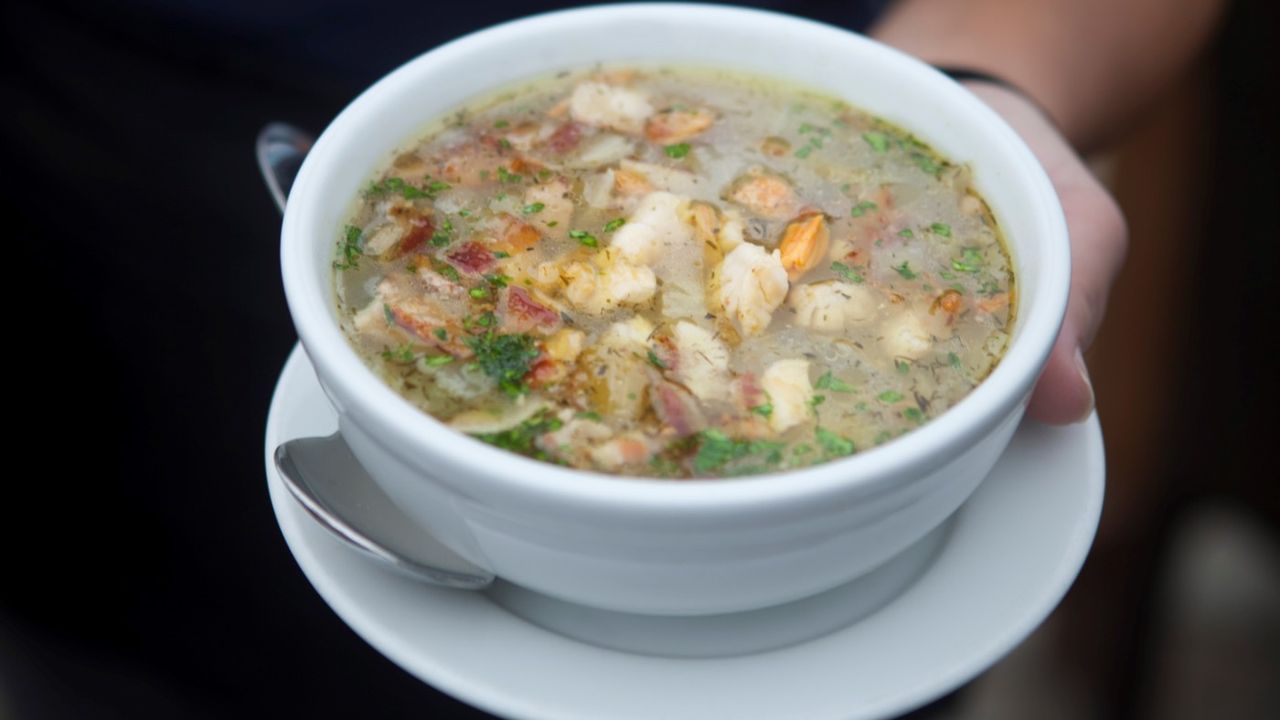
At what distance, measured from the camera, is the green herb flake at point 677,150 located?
1.83m

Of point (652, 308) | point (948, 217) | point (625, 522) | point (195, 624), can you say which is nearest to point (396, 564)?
point (625, 522)

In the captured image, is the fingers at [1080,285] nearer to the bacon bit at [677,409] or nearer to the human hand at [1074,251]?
the human hand at [1074,251]

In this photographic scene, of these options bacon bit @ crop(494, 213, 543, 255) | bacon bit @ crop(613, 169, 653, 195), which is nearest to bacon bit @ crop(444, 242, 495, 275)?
bacon bit @ crop(494, 213, 543, 255)

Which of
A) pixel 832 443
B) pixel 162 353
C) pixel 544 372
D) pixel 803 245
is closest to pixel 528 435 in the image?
pixel 544 372

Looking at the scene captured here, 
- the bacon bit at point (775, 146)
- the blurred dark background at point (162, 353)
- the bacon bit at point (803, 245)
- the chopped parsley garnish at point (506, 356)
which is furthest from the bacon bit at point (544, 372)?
the blurred dark background at point (162, 353)

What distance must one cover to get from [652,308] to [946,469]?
0.48 meters

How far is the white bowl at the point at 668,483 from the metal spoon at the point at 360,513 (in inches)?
1.6

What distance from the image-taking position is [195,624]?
104 inches

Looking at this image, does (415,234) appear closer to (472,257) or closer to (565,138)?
(472,257)

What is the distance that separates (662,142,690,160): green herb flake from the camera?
1.83 m

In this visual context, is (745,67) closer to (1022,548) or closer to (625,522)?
(1022,548)

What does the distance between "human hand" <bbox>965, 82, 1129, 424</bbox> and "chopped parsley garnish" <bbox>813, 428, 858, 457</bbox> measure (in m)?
0.34

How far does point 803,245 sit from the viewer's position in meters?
1.62

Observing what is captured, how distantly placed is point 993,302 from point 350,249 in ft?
2.84
